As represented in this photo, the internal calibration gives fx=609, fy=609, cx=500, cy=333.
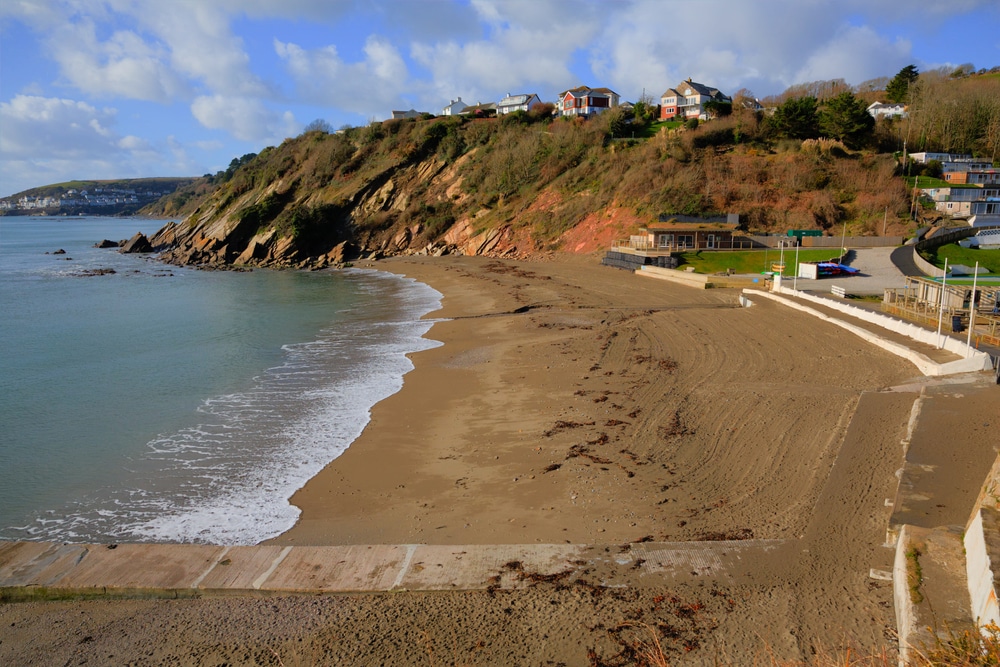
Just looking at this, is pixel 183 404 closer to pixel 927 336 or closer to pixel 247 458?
pixel 247 458

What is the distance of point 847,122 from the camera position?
170 ft

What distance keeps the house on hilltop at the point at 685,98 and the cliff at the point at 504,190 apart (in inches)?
507

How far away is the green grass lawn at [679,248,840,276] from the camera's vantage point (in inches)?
1433

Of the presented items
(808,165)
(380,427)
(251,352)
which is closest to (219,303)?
(251,352)

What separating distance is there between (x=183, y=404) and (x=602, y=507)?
39.5 feet

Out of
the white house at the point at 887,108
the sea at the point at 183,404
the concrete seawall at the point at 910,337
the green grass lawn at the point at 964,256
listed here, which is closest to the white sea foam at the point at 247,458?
the sea at the point at 183,404

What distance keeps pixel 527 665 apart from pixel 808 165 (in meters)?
51.7

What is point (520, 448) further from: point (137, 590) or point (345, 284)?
point (345, 284)

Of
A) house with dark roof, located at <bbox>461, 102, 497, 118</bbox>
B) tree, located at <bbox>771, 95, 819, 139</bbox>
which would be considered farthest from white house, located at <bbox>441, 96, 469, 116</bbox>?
tree, located at <bbox>771, 95, 819, 139</bbox>

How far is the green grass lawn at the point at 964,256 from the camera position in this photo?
33969 mm

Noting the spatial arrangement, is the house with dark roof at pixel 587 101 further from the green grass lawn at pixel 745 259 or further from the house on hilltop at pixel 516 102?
the green grass lawn at pixel 745 259

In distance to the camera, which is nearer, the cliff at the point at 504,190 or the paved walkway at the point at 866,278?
the paved walkway at the point at 866,278

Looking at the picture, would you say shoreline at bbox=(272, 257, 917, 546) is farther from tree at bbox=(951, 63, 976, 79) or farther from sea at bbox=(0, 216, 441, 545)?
tree at bbox=(951, 63, 976, 79)

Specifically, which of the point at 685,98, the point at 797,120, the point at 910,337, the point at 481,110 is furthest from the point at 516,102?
the point at 910,337
